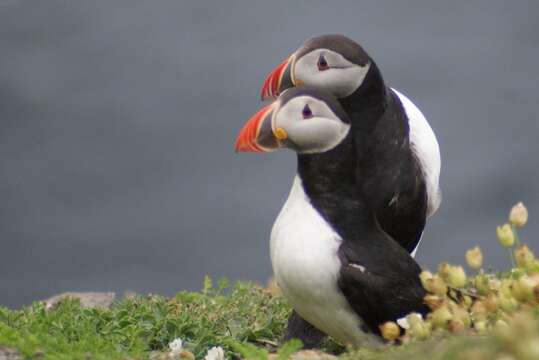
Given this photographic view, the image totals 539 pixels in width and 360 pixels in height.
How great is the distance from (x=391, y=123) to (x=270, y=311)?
1.88m

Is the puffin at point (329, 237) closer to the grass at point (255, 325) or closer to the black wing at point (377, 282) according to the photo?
the black wing at point (377, 282)

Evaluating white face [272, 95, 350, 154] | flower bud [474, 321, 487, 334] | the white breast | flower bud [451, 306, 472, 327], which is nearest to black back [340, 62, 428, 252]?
the white breast

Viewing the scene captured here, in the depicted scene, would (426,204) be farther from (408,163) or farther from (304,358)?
(304,358)

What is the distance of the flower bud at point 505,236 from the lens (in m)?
5.14

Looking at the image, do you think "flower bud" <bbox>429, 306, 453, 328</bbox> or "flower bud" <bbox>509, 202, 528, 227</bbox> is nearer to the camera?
"flower bud" <bbox>429, 306, 453, 328</bbox>

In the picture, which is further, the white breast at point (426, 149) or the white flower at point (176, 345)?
Result: the white breast at point (426, 149)

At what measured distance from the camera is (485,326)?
17.0 ft

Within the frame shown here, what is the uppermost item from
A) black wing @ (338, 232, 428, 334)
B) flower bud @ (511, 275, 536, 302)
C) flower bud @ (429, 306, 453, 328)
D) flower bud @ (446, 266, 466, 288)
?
black wing @ (338, 232, 428, 334)

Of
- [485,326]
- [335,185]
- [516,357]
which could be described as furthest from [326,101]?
[516,357]

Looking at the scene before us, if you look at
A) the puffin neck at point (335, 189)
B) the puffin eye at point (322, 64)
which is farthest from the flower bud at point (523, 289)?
the puffin eye at point (322, 64)

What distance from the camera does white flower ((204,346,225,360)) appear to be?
617cm

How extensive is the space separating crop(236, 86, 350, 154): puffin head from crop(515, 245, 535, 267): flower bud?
1.13 m

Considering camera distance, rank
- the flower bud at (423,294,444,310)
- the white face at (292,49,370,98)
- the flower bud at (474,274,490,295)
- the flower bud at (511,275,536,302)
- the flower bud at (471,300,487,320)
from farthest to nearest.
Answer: the white face at (292,49,370,98) < the flower bud at (474,274,490,295) < the flower bud at (423,294,444,310) < the flower bud at (471,300,487,320) < the flower bud at (511,275,536,302)

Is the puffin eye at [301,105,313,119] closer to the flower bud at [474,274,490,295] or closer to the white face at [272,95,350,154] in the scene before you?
the white face at [272,95,350,154]
